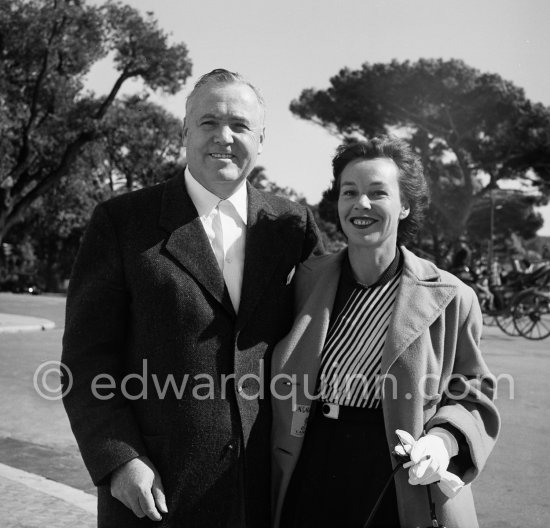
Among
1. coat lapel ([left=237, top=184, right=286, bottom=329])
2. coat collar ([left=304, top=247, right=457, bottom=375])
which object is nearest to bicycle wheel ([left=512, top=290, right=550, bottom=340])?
Result: coat collar ([left=304, top=247, right=457, bottom=375])

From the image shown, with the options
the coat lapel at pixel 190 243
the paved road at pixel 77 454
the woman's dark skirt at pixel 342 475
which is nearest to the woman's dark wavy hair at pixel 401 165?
the coat lapel at pixel 190 243

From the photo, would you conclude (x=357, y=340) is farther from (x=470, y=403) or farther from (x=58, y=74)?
(x=58, y=74)

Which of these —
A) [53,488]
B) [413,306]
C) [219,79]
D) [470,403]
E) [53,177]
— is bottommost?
[53,488]

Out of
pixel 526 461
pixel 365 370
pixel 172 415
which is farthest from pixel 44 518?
pixel 526 461

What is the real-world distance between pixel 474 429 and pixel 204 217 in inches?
40.5

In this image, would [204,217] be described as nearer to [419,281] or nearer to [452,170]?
[419,281]

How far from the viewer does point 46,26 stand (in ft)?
65.9

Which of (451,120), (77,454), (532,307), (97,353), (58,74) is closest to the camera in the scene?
(97,353)

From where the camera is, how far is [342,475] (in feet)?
7.59

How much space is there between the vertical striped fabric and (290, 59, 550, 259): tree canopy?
2861 cm

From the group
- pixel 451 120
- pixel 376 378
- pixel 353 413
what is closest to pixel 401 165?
pixel 376 378

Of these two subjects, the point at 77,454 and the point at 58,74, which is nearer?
the point at 77,454

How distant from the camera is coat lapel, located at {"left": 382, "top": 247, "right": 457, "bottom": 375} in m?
2.25

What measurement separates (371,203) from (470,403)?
67cm
